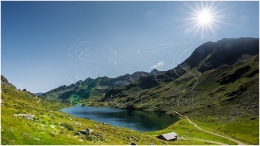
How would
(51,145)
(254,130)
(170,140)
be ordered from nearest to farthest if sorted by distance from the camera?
(51,145)
(170,140)
(254,130)

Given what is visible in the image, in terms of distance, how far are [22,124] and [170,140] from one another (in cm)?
5267

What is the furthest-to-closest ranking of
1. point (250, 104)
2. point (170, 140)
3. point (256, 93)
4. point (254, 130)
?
point (256, 93)
point (250, 104)
point (254, 130)
point (170, 140)

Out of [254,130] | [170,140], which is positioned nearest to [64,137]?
[170,140]

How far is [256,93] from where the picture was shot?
18600cm

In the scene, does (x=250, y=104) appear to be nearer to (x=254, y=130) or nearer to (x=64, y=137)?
(x=254, y=130)

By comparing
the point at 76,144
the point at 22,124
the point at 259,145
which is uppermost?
the point at 22,124

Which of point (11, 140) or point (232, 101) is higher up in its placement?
point (232, 101)

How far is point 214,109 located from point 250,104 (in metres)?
30.8

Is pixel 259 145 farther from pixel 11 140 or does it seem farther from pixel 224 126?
pixel 11 140

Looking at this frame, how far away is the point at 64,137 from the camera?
3125cm

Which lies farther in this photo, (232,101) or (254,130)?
(232,101)

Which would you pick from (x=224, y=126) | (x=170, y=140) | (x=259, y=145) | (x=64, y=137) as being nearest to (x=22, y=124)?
(x=64, y=137)

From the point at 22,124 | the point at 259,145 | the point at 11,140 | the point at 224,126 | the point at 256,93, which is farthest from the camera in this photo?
the point at 256,93

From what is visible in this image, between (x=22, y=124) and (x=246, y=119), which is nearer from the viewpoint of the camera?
(x=22, y=124)
